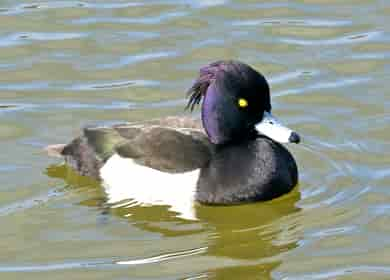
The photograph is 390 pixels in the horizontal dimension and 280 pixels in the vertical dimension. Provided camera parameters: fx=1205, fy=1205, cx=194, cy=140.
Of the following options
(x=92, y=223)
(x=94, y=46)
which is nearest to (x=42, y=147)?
(x=92, y=223)

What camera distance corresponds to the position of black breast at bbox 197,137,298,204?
1013 cm

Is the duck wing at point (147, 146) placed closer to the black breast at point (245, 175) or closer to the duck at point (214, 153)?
the duck at point (214, 153)

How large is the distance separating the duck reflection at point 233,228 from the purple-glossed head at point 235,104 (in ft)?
2.00

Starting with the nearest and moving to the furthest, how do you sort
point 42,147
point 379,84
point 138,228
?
point 138,228, point 42,147, point 379,84

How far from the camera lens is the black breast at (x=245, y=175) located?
1013 centimetres

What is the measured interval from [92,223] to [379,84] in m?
3.96

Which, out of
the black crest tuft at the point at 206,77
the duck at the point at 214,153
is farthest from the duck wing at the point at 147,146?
the black crest tuft at the point at 206,77

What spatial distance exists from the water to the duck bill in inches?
20.6

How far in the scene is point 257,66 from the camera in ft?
42.6

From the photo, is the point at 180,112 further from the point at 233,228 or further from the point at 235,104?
the point at 233,228

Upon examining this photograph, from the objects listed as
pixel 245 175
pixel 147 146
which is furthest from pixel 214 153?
pixel 147 146

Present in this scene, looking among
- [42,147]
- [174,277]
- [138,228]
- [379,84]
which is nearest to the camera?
[174,277]

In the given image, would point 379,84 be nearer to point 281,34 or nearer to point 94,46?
point 281,34

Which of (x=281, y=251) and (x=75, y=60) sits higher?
(x=75, y=60)
